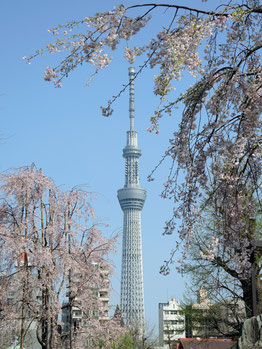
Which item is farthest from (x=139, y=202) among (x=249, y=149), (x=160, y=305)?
(x=249, y=149)

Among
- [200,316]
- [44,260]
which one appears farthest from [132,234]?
[44,260]

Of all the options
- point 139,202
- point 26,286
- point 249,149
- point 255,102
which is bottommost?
point 26,286

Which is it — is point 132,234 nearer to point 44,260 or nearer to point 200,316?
point 200,316

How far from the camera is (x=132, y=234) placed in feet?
445

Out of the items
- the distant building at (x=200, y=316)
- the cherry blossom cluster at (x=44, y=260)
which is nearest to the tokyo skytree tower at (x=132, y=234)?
the distant building at (x=200, y=316)

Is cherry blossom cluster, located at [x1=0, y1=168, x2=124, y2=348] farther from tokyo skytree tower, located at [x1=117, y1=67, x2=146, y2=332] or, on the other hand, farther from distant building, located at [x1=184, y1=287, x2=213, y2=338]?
tokyo skytree tower, located at [x1=117, y1=67, x2=146, y2=332]

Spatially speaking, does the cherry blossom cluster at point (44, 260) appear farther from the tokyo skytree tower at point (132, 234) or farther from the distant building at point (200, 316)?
the tokyo skytree tower at point (132, 234)

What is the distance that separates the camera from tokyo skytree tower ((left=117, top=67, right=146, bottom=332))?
13075 cm

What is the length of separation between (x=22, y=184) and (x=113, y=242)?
4024mm

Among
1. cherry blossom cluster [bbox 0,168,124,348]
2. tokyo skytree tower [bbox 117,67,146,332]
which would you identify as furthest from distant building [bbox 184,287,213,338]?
tokyo skytree tower [bbox 117,67,146,332]

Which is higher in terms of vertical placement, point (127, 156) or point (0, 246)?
point (127, 156)

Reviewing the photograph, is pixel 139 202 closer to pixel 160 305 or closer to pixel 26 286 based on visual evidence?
pixel 160 305

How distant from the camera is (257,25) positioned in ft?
21.8

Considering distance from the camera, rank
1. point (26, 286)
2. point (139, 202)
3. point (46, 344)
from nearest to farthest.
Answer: point (46, 344), point (26, 286), point (139, 202)
